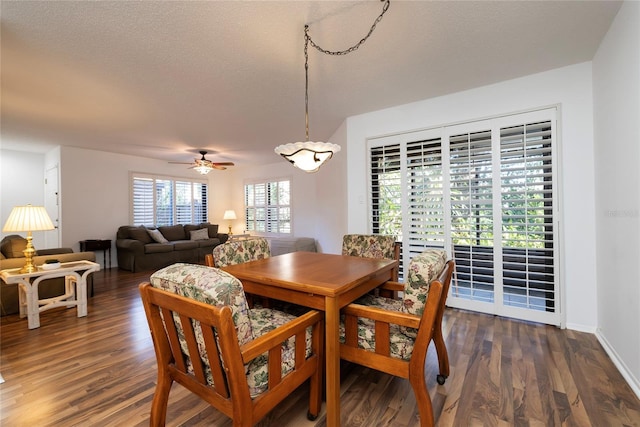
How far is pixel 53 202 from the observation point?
18.0 feet

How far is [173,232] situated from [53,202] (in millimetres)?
2207

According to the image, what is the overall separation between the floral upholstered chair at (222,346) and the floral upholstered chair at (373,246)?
3.98 feet

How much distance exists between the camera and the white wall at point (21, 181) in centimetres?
538

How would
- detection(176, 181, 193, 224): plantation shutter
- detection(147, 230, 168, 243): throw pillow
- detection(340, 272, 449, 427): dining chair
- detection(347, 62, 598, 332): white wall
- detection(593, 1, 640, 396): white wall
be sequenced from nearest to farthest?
detection(340, 272, 449, 427): dining chair < detection(593, 1, 640, 396): white wall < detection(347, 62, 598, 332): white wall < detection(147, 230, 168, 243): throw pillow < detection(176, 181, 193, 224): plantation shutter

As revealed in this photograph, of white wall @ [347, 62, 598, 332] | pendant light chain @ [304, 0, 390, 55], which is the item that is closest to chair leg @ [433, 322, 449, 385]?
white wall @ [347, 62, 598, 332]

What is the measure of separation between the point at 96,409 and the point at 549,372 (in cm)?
289

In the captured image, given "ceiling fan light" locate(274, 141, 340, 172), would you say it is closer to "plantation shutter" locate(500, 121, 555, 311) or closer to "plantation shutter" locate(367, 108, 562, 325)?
"plantation shutter" locate(367, 108, 562, 325)

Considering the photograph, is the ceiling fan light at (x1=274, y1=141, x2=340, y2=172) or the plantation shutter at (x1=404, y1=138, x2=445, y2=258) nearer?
the ceiling fan light at (x1=274, y1=141, x2=340, y2=172)

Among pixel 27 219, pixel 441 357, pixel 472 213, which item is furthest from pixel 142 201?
pixel 441 357

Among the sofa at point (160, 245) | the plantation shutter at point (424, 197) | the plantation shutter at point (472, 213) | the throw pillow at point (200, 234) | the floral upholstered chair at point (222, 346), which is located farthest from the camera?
the throw pillow at point (200, 234)

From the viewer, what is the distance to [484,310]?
116 inches

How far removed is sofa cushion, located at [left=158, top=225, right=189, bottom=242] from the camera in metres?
6.23

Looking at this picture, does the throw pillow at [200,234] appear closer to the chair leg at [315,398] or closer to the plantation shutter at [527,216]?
the chair leg at [315,398]

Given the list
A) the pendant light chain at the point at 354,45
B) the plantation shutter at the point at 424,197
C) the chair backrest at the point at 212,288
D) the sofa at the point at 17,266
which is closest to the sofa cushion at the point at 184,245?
the sofa at the point at 17,266
